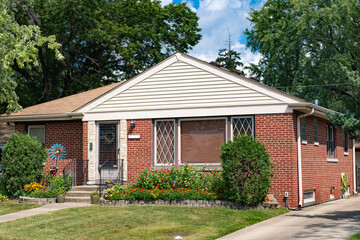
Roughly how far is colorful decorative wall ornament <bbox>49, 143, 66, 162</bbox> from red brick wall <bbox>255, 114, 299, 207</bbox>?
26.4 ft

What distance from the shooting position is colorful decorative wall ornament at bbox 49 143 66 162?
19.5 meters

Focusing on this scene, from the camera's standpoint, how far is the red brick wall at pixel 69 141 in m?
18.9

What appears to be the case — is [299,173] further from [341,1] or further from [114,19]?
[114,19]

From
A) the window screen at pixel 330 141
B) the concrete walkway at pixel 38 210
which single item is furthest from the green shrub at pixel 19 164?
the window screen at pixel 330 141

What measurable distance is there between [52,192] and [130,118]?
3730 mm

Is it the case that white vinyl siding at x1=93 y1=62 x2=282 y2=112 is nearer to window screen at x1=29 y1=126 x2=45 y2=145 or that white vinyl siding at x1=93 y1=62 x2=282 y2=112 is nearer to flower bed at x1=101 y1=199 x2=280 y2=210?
window screen at x1=29 y1=126 x2=45 y2=145

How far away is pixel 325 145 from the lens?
741 inches

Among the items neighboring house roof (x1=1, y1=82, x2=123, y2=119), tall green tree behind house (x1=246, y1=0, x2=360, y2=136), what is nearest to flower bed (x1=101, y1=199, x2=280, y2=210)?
neighboring house roof (x1=1, y1=82, x2=123, y2=119)

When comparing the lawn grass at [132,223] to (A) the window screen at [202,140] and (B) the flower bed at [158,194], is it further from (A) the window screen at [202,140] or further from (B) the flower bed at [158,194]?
→ (A) the window screen at [202,140]

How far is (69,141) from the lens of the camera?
19.4m

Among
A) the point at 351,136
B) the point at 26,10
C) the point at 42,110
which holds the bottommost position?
the point at 351,136

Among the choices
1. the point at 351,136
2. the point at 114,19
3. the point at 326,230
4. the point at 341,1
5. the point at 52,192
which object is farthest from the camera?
the point at 114,19

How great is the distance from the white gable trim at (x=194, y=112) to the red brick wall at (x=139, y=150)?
31 centimetres

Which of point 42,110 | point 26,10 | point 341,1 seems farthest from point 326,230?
point 26,10
